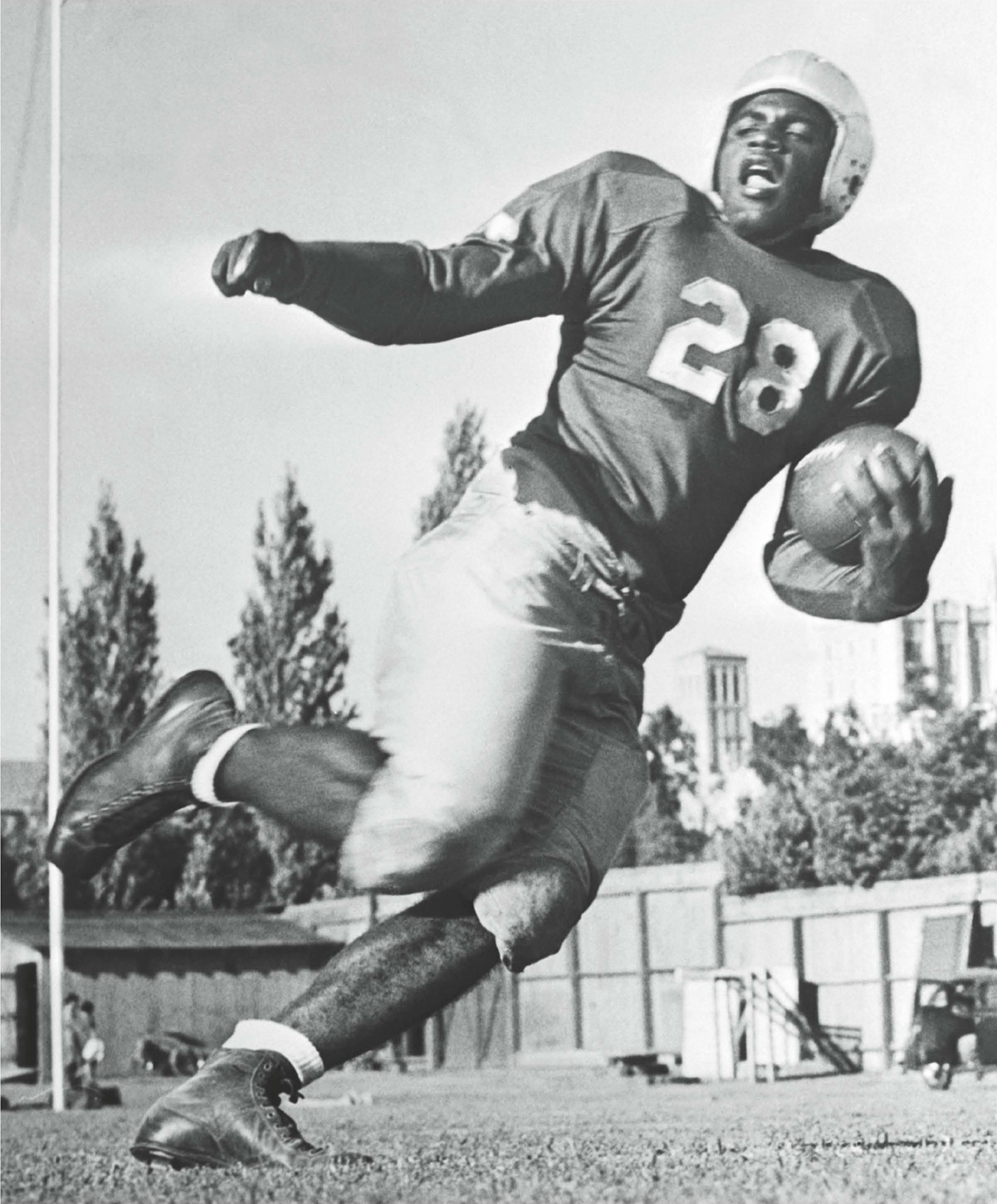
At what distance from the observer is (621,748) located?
138 inches

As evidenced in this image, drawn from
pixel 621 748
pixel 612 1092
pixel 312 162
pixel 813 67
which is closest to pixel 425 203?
pixel 312 162

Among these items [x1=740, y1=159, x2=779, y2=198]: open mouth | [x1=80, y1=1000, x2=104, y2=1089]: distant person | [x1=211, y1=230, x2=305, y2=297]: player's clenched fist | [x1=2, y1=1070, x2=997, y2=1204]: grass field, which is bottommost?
[x1=2, y1=1070, x2=997, y2=1204]: grass field

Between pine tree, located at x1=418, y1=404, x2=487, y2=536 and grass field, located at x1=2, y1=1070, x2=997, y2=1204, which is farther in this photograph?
pine tree, located at x1=418, y1=404, x2=487, y2=536

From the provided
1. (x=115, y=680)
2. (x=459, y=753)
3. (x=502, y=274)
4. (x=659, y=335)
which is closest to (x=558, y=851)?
(x=459, y=753)

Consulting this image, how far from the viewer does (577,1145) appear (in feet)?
11.3

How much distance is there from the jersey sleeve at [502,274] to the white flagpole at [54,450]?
96 cm

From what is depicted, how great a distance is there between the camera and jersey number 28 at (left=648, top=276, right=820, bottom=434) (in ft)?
11.4

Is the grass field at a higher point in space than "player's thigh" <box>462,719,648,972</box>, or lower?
lower

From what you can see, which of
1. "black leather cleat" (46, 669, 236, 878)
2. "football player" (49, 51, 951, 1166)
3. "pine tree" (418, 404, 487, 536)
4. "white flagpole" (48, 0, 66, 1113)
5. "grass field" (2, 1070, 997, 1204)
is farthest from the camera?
"white flagpole" (48, 0, 66, 1113)

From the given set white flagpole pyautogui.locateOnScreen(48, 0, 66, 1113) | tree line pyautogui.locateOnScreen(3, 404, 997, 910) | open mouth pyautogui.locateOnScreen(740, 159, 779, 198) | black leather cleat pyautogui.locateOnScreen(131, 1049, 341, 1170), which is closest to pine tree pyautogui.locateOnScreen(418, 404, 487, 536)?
tree line pyautogui.locateOnScreen(3, 404, 997, 910)

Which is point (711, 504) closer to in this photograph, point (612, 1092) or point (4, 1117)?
point (612, 1092)

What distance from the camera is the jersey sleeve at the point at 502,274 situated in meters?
3.50

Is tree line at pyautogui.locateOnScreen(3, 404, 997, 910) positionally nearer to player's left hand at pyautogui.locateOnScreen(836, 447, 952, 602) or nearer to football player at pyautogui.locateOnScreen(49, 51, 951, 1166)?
football player at pyautogui.locateOnScreen(49, 51, 951, 1166)

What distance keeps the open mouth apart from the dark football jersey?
8 cm
